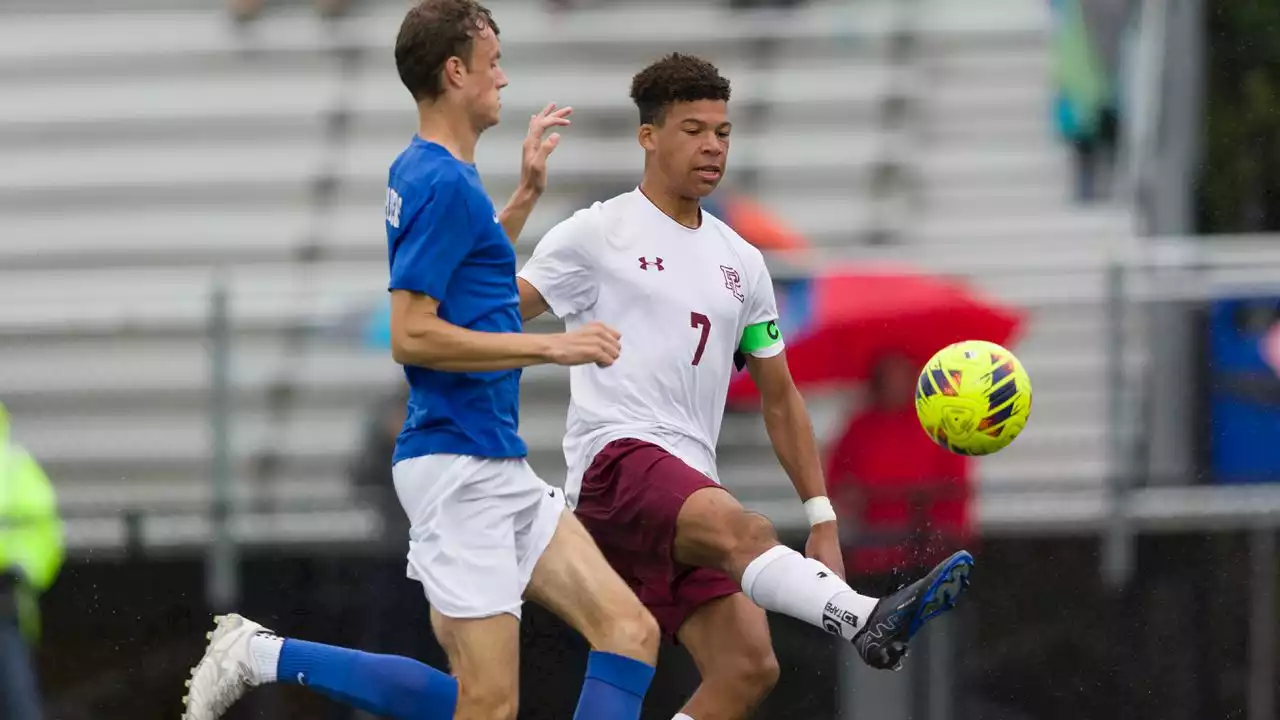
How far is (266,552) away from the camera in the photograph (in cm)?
713

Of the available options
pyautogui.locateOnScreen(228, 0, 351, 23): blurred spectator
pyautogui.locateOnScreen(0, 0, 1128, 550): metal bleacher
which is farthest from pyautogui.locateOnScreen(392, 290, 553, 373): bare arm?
pyautogui.locateOnScreen(228, 0, 351, 23): blurred spectator

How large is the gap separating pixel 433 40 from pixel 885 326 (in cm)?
277

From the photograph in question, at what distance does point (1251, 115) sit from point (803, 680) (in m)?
3.92

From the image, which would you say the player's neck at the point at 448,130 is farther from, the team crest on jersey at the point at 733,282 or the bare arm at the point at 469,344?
the team crest on jersey at the point at 733,282

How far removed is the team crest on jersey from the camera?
221 inches

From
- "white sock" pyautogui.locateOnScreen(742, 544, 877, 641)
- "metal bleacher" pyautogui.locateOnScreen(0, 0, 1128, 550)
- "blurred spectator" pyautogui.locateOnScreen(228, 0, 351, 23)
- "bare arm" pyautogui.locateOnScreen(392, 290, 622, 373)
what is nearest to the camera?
"bare arm" pyautogui.locateOnScreen(392, 290, 622, 373)

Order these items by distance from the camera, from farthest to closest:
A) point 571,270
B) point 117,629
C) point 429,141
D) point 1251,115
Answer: point 1251,115, point 117,629, point 571,270, point 429,141

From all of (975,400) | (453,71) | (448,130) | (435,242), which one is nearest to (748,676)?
(975,400)

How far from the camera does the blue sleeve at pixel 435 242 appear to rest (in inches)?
184

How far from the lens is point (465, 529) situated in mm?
4801

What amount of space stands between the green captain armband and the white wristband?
1.50 feet

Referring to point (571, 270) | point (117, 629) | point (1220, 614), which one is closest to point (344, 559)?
point (117, 629)

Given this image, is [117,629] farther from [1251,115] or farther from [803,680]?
[1251,115]

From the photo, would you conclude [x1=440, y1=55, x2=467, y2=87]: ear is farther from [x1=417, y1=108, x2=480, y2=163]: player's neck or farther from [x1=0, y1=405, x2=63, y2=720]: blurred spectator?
[x1=0, y1=405, x2=63, y2=720]: blurred spectator
